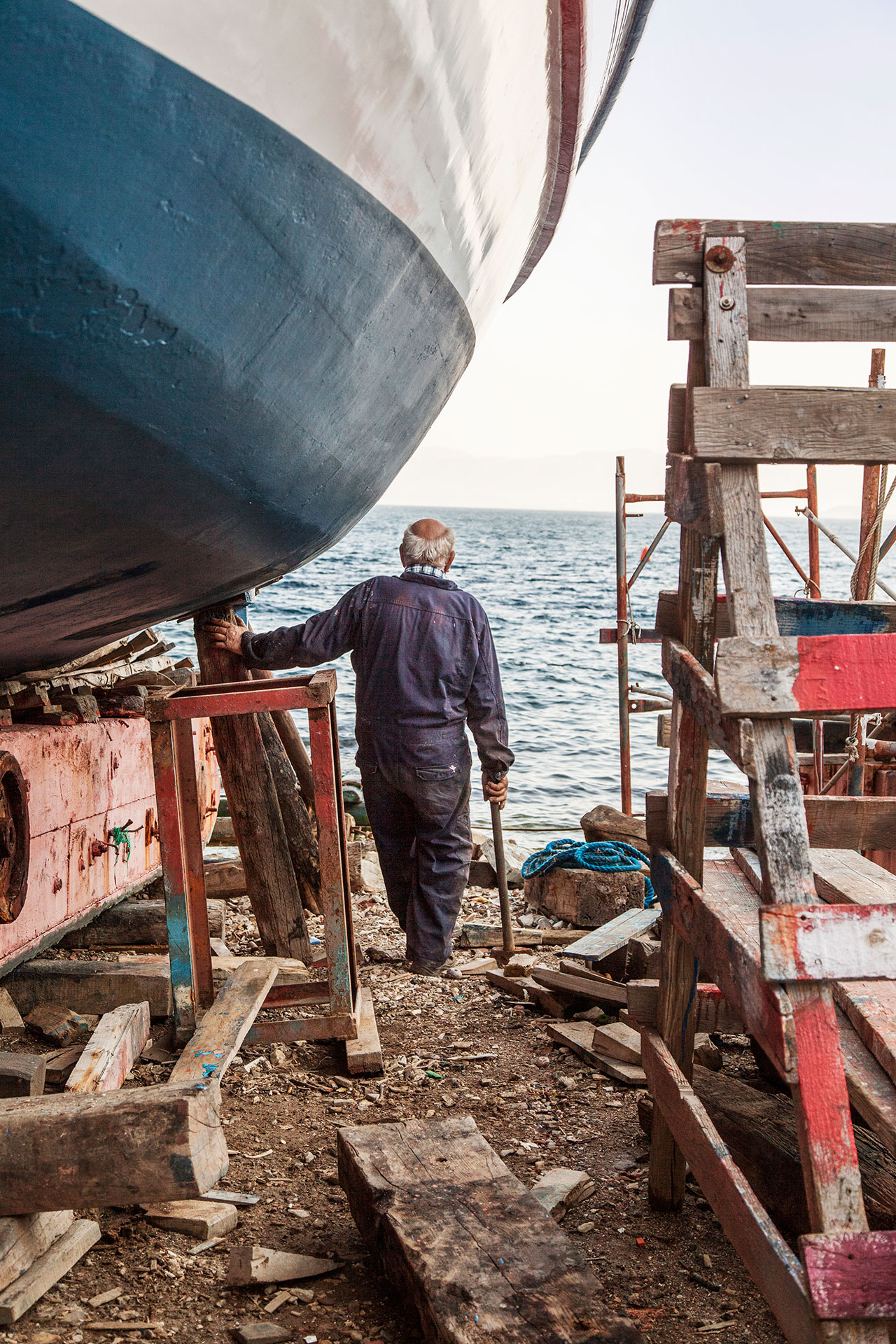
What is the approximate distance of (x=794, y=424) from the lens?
2127mm

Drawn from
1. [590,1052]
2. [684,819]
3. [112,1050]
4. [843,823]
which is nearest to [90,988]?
[112,1050]

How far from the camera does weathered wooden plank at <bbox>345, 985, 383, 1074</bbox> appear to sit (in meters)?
3.61

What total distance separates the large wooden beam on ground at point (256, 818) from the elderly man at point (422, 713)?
0.21 metres

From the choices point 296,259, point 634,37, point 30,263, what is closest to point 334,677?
point 296,259

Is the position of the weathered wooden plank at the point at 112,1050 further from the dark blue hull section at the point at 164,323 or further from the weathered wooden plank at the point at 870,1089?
the weathered wooden plank at the point at 870,1089

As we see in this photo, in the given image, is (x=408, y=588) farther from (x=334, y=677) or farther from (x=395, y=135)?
(x=395, y=135)

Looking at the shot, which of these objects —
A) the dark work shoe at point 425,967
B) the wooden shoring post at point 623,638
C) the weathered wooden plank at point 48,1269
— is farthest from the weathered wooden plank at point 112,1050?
the wooden shoring post at point 623,638

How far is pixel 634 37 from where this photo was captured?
14.8 ft

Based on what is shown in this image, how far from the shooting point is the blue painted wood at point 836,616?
3326 millimetres

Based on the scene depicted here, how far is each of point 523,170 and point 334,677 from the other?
1712mm

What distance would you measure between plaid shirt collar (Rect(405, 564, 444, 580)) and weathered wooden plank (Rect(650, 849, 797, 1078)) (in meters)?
1.95

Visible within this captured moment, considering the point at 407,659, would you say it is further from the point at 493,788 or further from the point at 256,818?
the point at 256,818

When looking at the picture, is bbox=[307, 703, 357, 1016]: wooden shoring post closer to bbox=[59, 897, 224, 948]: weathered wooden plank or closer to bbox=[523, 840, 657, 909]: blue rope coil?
bbox=[59, 897, 224, 948]: weathered wooden plank

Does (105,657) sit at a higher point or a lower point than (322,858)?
higher
